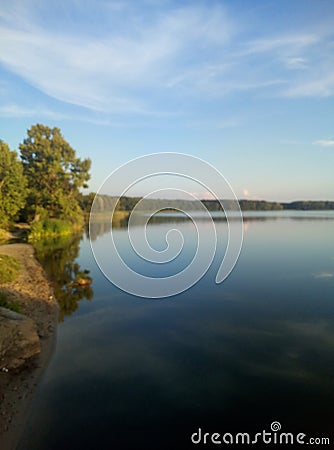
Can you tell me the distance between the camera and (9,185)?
42.2 metres

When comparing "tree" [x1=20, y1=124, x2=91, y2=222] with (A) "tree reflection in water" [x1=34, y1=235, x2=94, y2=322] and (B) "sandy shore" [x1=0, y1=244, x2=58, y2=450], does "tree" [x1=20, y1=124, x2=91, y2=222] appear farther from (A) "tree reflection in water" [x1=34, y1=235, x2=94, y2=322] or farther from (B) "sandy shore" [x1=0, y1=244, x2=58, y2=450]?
(B) "sandy shore" [x1=0, y1=244, x2=58, y2=450]

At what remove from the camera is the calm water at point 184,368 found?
748cm

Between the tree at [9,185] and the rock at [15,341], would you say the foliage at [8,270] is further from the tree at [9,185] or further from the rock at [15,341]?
the tree at [9,185]

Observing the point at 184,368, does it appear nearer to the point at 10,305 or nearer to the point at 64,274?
the point at 10,305

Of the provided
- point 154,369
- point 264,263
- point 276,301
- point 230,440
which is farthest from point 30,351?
point 264,263

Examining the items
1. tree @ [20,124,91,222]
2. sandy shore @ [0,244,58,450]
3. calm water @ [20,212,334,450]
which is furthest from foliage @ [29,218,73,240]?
calm water @ [20,212,334,450]

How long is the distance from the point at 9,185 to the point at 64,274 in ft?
83.8

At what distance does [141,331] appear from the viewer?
13.1 meters

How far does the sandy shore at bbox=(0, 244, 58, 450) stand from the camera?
7.21 metres

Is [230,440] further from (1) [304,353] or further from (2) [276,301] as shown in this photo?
(2) [276,301]

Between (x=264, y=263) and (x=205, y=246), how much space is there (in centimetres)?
1006

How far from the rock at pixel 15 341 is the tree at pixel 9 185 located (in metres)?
35.4

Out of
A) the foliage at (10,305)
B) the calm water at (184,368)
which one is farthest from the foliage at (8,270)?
the foliage at (10,305)

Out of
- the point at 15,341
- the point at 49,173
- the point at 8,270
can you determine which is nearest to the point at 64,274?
the point at 8,270
